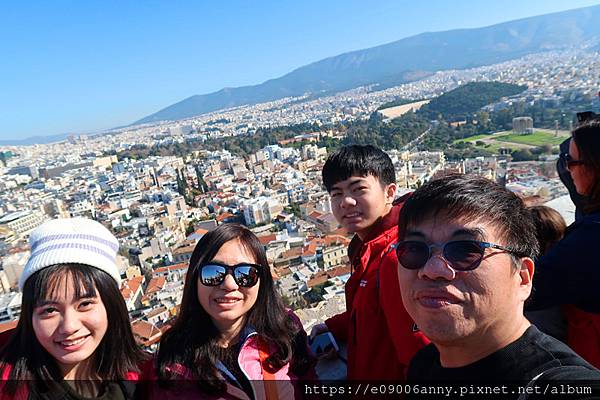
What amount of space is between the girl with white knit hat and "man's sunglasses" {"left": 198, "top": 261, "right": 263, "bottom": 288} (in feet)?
0.66

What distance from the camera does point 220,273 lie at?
100cm

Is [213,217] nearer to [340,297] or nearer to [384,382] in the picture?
[340,297]

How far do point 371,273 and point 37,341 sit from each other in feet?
2.52

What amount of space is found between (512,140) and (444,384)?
87.9 feet

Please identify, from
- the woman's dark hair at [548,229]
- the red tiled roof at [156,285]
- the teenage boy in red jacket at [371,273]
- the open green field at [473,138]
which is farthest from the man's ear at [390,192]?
the open green field at [473,138]

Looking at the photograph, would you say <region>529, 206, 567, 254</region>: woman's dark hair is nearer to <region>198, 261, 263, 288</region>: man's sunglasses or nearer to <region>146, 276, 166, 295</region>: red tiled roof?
<region>198, 261, 263, 288</region>: man's sunglasses

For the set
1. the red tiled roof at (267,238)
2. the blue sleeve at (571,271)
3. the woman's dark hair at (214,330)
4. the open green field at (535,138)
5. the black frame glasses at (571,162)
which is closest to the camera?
the blue sleeve at (571,271)

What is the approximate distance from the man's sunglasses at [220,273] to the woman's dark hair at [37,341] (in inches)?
8.0

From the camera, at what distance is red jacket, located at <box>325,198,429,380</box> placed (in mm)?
862

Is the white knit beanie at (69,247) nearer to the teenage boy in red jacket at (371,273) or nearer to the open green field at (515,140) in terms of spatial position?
the teenage boy in red jacket at (371,273)

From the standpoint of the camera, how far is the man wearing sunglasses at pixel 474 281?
60 cm

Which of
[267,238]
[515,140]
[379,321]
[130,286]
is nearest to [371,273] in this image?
[379,321]

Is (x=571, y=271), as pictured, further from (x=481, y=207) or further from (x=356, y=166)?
(x=356, y=166)

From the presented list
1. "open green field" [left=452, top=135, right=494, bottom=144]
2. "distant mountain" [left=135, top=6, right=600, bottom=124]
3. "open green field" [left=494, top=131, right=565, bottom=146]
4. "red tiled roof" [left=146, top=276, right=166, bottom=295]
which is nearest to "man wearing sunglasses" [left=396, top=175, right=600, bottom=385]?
"red tiled roof" [left=146, top=276, right=166, bottom=295]
